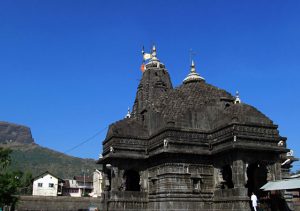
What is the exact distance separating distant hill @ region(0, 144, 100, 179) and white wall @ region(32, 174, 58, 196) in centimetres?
5096

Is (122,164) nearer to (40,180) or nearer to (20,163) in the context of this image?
(40,180)

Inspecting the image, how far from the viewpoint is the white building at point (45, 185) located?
7269 centimetres

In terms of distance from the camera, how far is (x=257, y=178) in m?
30.4

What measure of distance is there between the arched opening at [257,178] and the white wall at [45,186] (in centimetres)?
5102

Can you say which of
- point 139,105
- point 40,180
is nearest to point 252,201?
point 139,105

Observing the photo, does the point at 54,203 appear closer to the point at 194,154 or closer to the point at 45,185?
the point at 45,185

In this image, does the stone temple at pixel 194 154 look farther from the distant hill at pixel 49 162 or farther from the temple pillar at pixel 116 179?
the distant hill at pixel 49 162

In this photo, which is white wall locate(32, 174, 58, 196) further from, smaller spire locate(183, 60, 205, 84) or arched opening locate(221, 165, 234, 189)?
arched opening locate(221, 165, 234, 189)

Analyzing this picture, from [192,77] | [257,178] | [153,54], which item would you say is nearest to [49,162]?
[153,54]

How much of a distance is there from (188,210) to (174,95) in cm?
1104

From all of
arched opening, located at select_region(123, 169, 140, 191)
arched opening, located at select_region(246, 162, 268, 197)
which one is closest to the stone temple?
arched opening, located at select_region(246, 162, 268, 197)

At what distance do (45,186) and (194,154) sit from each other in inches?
2014

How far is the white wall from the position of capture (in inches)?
2857

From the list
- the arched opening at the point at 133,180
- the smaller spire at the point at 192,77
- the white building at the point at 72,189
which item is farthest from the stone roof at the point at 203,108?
the white building at the point at 72,189
